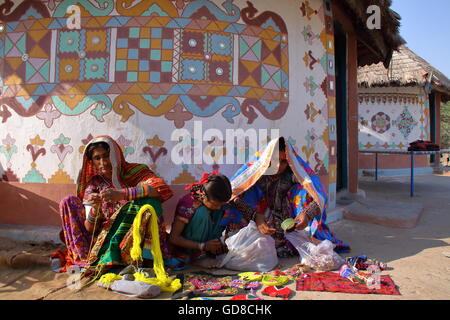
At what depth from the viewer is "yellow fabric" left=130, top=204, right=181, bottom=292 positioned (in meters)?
2.55

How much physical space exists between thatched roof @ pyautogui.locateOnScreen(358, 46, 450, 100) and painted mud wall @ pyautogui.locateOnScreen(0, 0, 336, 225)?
913 cm

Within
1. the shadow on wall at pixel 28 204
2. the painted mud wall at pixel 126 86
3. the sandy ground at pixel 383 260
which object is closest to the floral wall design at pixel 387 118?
the sandy ground at pixel 383 260

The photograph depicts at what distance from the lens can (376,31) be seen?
6.20 meters

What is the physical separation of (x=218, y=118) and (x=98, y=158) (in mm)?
1497

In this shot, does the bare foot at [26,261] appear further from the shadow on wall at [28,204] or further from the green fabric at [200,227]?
the green fabric at [200,227]

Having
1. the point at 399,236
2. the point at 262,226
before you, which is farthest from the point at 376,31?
the point at 262,226

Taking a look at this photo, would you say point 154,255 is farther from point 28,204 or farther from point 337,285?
point 28,204

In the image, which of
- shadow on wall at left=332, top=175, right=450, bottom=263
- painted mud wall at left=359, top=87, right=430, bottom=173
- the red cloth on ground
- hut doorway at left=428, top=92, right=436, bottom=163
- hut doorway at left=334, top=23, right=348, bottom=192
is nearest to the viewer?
the red cloth on ground

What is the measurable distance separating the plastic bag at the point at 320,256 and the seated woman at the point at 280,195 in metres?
0.18

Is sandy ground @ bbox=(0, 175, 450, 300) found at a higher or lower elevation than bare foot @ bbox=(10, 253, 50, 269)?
lower

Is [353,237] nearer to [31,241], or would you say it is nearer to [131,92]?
[131,92]

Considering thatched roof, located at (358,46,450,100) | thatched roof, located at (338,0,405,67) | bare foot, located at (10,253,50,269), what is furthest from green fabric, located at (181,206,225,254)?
thatched roof, located at (358,46,450,100)

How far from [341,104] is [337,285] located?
14.9 feet

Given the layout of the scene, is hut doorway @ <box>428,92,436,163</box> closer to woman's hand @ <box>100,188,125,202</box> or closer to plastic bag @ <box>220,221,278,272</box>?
plastic bag @ <box>220,221,278,272</box>
